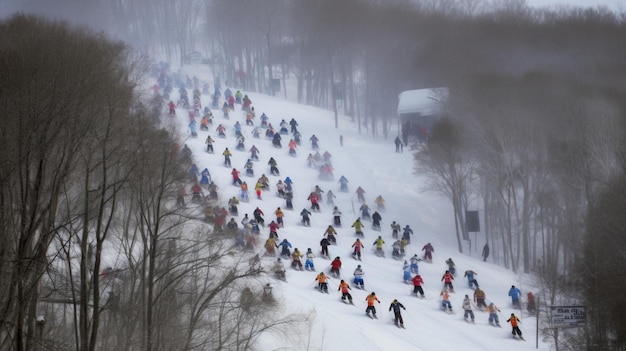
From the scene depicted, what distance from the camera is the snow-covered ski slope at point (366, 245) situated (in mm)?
32562

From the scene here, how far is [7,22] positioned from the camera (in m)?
41.6

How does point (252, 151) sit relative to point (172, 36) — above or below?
below

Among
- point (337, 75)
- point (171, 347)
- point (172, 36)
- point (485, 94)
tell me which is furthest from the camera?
point (172, 36)

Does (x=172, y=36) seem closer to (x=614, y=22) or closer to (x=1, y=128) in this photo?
(x=614, y=22)

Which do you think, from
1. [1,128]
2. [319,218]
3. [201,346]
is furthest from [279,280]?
[1,128]

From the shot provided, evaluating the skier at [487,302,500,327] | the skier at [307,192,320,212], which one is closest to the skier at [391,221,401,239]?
the skier at [307,192,320,212]

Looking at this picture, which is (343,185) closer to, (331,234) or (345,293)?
(331,234)

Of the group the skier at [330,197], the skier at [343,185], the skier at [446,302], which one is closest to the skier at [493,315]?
the skier at [446,302]

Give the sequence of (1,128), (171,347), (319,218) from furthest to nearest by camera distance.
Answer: (319,218), (171,347), (1,128)

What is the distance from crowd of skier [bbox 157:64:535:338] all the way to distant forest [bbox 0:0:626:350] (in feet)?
12.3

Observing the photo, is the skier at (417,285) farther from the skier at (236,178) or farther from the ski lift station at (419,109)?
the ski lift station at (419,109)

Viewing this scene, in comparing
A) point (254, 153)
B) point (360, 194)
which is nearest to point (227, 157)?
point (254, 153)

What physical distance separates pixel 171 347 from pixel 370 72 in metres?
54.9

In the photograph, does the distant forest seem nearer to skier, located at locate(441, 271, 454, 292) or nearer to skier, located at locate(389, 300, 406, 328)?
skier, located at locate(441, 271, 454, 292)
